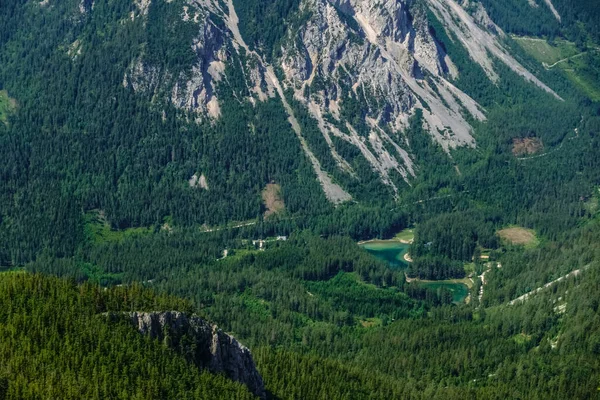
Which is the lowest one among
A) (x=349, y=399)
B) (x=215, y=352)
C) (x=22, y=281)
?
(x=349, y=399)

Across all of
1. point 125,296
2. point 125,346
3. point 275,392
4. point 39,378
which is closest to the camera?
point 39,378

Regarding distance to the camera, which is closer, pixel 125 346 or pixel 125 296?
pixel 125 346

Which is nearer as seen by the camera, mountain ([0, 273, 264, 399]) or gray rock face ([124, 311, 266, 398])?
mountain ([0, 273, 264, 399])

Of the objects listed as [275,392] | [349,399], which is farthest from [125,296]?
[349,399]

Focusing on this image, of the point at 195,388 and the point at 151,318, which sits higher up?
the point at 151,318

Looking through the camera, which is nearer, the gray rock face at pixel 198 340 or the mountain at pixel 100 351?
the mountain at pixel 100 351

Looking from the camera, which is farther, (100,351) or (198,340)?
(198,340)

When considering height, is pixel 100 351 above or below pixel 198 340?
above

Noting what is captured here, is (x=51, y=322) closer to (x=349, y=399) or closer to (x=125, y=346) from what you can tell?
(x=125, y=346)
